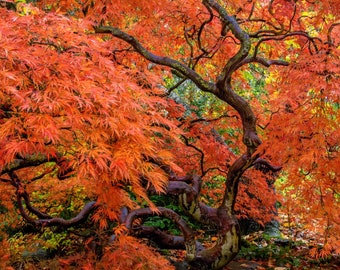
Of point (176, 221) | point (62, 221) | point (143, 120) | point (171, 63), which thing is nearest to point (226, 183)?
point (176, 221)

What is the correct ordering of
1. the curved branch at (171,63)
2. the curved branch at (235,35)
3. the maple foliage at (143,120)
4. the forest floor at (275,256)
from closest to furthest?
the maple foliage at (143,120) < the curved branch at (235,35) < the curved branch at (171,63) < the forest floor at (275,256)

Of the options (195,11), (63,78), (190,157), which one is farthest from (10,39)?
(190,157)

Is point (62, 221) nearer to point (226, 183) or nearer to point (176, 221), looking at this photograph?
point (176, 221)

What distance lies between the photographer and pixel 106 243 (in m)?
4.08

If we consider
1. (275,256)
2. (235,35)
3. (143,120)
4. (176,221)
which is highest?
(235,35)

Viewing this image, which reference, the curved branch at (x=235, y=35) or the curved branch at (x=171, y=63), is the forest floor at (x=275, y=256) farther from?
the curved branch at (x=235, y=35)

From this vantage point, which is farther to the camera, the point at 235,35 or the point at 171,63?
the point at 171,63

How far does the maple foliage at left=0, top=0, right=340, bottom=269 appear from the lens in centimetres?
241

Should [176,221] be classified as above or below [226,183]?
below

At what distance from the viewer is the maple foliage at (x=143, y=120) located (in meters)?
2.41

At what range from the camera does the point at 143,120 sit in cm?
289

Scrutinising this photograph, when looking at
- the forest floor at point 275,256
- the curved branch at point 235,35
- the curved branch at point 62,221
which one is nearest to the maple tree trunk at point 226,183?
the curved branch at point 235,35

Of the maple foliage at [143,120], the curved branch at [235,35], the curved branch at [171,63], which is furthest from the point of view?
the curved branch at [171,63]

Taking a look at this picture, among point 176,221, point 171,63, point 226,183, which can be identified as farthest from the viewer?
point 226,183
